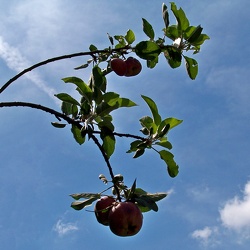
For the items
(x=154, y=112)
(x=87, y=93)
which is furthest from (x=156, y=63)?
(x=87, y=93)

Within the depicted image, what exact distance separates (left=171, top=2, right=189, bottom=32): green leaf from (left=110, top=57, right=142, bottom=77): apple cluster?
1.80 ft

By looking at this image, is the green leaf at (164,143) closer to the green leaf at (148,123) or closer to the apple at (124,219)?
the green leaf at (148,123)

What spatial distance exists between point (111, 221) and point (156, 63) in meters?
1.84

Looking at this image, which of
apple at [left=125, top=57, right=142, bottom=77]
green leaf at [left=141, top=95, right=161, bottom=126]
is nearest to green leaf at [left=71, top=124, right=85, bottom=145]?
→ green leaf at [left=141, top=95, right=161, bottom=126]

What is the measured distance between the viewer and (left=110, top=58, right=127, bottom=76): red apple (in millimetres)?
3620

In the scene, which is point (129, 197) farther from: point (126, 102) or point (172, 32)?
point (172, 32)

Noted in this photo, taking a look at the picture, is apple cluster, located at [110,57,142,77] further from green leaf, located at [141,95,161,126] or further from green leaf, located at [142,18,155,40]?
green leaf, located at [141,95,161,126]

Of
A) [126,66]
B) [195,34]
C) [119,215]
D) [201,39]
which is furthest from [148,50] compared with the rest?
[119,215]

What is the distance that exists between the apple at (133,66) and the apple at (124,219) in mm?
1601

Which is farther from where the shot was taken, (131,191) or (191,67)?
(191,67)

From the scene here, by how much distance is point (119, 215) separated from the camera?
2363 mm

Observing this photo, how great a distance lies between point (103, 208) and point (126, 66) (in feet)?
5.00

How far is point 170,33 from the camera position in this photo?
3521 mm

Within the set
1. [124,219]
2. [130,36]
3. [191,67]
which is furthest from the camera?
[130,36]
